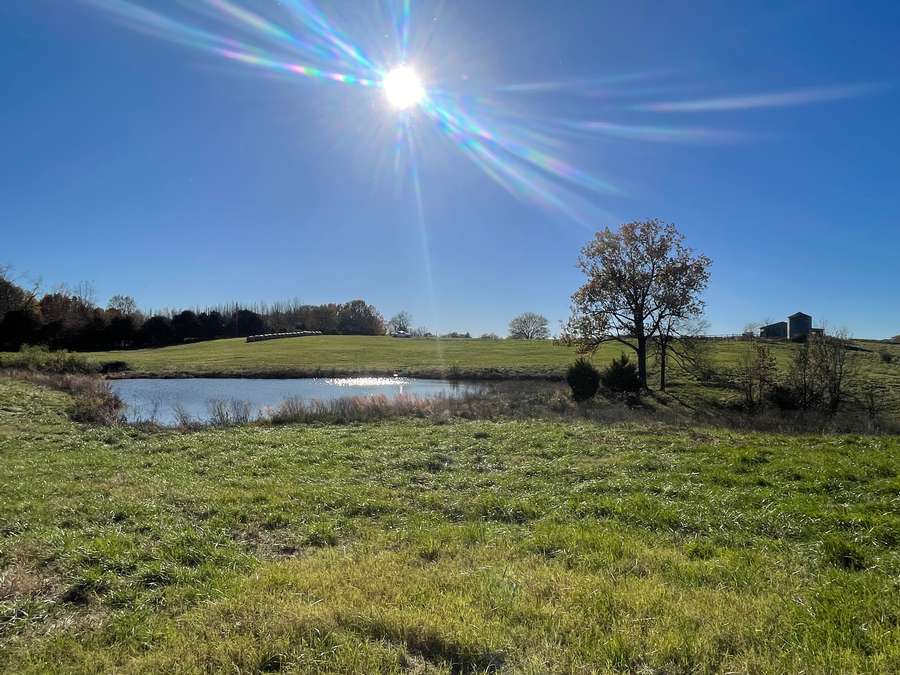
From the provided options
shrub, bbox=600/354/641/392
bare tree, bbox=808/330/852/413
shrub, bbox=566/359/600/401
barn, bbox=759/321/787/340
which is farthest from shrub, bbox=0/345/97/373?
barn, bbox=759/321/787/340

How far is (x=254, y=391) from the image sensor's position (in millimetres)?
36281

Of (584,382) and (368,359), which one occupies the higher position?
(368,359)

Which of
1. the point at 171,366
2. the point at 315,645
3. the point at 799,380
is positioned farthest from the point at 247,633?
the point at 171,366

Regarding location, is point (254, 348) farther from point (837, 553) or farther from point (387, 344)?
point (837, 553)

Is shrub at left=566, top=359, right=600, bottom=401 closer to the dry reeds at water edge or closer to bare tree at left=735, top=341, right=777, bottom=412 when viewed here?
bare tree at left=735, top=341, right=777, bottom=412

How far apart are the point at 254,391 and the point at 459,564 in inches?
1359

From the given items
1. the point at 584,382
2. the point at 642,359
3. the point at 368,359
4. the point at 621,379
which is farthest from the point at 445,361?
the point at 584,382

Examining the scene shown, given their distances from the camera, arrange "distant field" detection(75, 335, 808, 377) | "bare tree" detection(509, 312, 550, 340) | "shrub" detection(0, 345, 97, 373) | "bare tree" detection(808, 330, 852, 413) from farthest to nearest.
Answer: "bare tree" detection(509, 312, 550, 340) → "distant field" detection(75, 335, 808, 377) → "shrub" detection(0, 345, 97, 373) → "bare tree" detection(808, 330, 852, 413)

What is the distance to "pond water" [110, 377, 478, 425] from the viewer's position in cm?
2842

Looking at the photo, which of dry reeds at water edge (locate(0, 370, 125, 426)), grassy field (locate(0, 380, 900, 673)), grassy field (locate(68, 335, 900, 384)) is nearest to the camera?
A: grassy field (locate(0, 380, 900, 673))

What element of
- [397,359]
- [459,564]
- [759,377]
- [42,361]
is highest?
[397,359]

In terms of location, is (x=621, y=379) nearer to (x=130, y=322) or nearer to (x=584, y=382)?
(x=584, y=382)

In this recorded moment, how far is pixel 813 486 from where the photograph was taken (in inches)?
316

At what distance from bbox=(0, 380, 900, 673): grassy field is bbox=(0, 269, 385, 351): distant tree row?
63.1 meters
